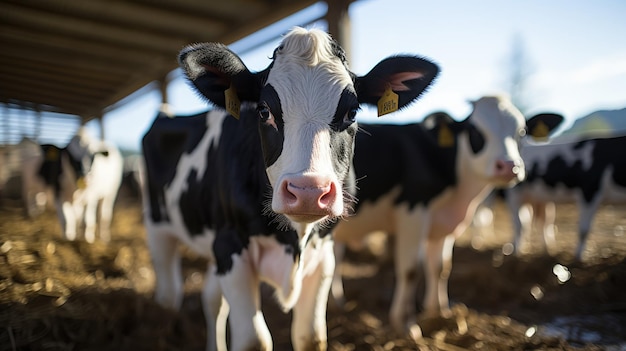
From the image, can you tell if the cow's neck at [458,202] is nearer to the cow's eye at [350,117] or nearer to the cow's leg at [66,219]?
the cow's eye at [350,117]

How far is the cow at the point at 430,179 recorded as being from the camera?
4035 mm

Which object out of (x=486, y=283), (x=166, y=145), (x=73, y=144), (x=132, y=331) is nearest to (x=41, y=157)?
(x=73, y=144)

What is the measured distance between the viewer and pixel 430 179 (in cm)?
432

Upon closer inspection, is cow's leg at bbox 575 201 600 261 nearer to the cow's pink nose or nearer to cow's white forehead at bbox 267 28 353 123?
cow's white forehead at bbox 267 28 353 123

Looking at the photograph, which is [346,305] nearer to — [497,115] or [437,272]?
[437,272]

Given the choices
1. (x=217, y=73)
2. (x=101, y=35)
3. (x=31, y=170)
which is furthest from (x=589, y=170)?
(x=31, y=170)

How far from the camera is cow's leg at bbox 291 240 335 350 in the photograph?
2.45 meters

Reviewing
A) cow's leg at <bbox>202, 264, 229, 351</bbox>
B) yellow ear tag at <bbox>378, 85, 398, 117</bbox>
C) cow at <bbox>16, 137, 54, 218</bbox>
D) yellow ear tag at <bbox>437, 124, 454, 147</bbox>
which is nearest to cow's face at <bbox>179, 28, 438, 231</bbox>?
yellow ear tag at <bbox>378, 85, 398, 117</bbox>

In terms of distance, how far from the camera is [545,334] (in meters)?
3.62

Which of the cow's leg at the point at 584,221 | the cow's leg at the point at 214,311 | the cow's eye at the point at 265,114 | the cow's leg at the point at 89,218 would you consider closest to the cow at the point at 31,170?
the cow's leg at the point at 89,218

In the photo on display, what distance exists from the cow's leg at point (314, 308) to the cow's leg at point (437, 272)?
7.74ft

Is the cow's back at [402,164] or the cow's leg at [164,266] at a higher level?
the cow's back at [402,164]

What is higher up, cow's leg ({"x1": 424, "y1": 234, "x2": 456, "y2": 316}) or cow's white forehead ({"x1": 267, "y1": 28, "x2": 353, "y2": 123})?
cow's white forehead ({"x1": 267, "y1": 28, "x2": 353, "y2": 123})

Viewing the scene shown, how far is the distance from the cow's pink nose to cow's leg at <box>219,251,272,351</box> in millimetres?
769
